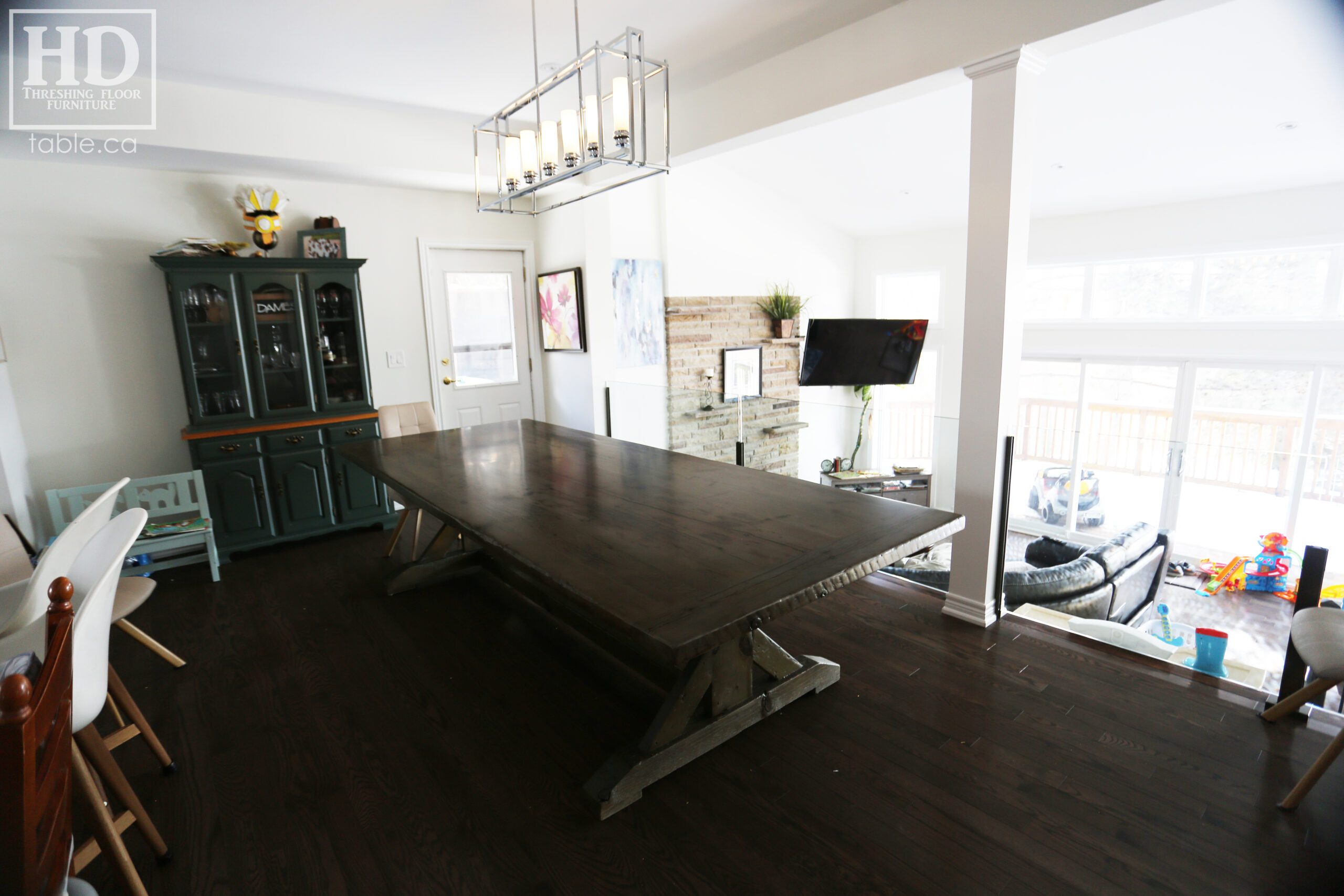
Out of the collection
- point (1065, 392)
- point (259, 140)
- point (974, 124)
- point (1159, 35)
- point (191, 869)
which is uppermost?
point (1159, 35)

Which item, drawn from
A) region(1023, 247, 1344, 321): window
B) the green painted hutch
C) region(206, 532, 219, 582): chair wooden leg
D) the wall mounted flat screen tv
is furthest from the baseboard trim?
region(206, 532, 219, 582): chair wooden leg

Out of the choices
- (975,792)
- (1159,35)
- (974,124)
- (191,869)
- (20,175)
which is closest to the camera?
(191,869)

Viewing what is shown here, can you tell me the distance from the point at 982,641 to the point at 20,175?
17.3 feet

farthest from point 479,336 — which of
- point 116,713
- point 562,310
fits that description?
point 116,713

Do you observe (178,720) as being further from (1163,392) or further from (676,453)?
(1163,392)

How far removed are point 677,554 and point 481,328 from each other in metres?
3.85

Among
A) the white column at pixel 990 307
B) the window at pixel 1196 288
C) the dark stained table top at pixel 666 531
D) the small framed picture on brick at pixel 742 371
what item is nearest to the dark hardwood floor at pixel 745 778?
the white column at pixel 990 307

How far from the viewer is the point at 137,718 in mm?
1874

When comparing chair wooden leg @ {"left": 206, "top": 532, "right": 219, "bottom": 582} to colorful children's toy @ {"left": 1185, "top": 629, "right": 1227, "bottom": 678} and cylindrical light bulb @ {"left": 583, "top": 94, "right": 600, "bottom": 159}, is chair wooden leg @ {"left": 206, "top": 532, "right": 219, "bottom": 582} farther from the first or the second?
colorful children's toy @ {"left": 1185, "top": 629, "right": 1227, "bottom": 678}

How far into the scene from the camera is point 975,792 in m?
1.80

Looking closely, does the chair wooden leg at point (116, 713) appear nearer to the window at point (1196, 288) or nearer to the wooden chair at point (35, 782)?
the wooden chair at point (35, 782)

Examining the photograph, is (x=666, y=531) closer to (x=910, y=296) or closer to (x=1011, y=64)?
(x=1011, y=64)

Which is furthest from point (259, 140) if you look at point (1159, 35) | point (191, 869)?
point (1159, 35)

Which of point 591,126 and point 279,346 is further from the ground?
point 591,126
